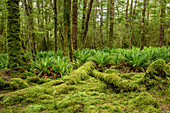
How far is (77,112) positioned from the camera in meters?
1.93

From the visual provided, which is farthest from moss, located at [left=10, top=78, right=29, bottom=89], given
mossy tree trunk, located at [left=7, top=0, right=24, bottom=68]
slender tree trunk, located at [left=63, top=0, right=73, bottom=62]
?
slender tree trunk, located at [left=63, top=0, right=73, bottom=62]

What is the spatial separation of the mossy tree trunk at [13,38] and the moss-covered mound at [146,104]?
4.58 metres

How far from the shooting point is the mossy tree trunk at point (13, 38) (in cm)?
444

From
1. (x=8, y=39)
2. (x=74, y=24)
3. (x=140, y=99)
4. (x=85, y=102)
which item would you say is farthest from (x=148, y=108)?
(x=74, y=24)

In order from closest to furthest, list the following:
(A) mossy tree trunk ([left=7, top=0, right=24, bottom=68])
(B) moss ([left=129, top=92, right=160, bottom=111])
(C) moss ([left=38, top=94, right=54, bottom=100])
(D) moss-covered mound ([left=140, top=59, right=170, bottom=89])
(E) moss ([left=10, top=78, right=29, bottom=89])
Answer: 1. (B) moss ([left=129, top=92, right=160, bottom=111])
2. (C) moss ([left=38, top=94, right=54, bottom=100])
3. (D) moss-covered mound ([left=140, top=59, right=170, bottom=89])
4. (E) moss ([left=10, top=78, right=29, bottom=89])
5. (A) mossy tree trunk ([left=7, top=0, right=24, bottom=68])

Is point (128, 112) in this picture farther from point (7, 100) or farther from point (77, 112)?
point (7, 100)

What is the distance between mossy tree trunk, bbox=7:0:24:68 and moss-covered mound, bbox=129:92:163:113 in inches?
180

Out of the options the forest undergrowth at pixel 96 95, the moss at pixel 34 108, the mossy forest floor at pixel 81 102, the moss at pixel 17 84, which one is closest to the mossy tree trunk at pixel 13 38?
the forest undergrowth at pixel 96 95

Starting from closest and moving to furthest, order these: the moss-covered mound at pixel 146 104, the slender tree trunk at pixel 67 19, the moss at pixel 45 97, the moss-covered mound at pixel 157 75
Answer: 1. the moss-covered mound at pixel 146 104
2. the moss at pixel 45 97
3. the moss-covered mound at pixel 157 75
4. the slender tree trunk at pixel 67 19

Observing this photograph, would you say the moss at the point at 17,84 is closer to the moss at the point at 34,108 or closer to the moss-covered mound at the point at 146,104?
the moss at the point at 34,108

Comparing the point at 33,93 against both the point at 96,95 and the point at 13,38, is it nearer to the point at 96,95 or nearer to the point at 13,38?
the point at 96,95

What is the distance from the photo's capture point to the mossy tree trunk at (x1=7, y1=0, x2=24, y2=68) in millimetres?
4441

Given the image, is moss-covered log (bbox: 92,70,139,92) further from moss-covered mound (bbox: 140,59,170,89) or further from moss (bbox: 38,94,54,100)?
moss (bbox: 38,94,54,100)

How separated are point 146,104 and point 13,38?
5.25 metres
